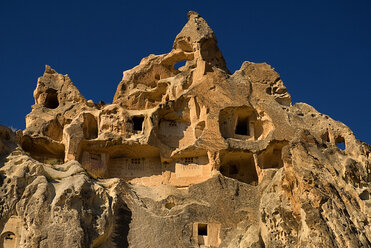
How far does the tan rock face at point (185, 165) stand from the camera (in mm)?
27641

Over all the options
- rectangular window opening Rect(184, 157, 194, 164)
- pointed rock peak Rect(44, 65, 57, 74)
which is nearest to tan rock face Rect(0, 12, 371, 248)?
rectangular window opening Rect(184, 157, 194, 164)

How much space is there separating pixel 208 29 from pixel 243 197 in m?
15.1

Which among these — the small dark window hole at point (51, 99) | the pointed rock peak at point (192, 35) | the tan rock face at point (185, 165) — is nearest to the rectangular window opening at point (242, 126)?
the tan rock face at point (185, 165)

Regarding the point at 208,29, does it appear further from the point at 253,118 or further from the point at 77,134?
the point at 77,134

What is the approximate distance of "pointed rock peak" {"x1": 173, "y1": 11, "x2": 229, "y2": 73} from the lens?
43.4m

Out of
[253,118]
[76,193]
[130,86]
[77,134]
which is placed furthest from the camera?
[130,86]

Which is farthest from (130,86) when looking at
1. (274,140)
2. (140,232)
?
(140,232)

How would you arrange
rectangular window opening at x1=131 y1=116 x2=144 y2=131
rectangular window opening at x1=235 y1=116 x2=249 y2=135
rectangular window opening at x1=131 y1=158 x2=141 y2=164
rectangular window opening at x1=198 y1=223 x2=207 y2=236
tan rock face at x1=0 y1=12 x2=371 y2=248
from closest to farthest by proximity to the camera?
tan rock face at x1=0 y1=12 x2=371 y2=248, rectangular window opening at x1=198 y1=223 x2=207 y2=236, rectangular window opening at x1=131 y1=158 x2=141 y2=164, rectangular window opening at x1=131 y1=116 x2=144 y2=131, rectangular window opening at x1=235 y1=116 x2=249 y2=135

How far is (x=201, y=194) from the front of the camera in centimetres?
3266

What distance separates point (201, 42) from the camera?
4334 centimetres

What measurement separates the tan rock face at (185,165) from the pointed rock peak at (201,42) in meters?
0.09

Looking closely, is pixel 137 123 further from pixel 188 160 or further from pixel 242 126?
pixel 242 126

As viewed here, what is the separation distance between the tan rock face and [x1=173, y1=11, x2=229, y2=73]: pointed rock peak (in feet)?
0.30

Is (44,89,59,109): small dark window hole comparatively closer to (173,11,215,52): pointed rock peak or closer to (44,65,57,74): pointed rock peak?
(44,65,57,74): pointed rock peak
